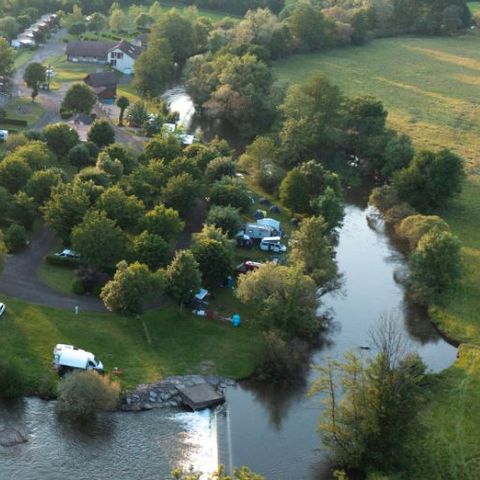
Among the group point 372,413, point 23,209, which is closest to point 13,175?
point 23,209

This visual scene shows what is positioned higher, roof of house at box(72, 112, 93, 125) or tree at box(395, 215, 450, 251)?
tree at box(395, 215, 450, 251)

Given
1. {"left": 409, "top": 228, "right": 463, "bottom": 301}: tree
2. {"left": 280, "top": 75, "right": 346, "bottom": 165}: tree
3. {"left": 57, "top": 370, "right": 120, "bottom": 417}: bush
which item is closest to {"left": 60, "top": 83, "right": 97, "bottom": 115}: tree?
{"left": 280, "top": 75, "right": 346, "bottom": 165}: tree

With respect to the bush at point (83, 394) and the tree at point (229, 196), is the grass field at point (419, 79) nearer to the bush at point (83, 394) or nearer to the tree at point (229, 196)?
the tree at point (229, 196)

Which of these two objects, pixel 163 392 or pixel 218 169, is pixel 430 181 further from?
pixel 163 392

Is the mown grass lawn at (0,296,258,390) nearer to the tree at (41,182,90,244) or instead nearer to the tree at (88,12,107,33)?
the tree at (41,182,90,244)

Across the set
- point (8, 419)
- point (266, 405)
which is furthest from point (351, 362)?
point (8, 419)

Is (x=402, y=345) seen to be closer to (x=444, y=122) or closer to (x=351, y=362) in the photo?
(x=351, y=362)
